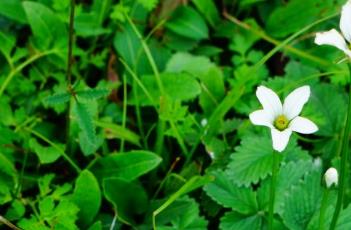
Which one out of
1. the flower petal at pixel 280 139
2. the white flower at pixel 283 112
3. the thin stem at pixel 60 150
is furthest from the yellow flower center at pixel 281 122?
the thin stem at pixel 60 150

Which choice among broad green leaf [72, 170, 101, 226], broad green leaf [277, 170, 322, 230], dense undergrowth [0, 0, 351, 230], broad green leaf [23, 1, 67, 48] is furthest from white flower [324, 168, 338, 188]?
broad green leaf [23, 1, 67, 48]

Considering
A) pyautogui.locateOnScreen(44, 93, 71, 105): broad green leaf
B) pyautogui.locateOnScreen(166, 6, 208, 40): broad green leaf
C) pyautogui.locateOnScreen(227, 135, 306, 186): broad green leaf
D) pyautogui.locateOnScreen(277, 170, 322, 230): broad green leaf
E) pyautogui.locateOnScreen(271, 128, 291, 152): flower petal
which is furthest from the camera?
→ pyautogui.locateOnScreen(166, 6, 208, 40): broad green leaf

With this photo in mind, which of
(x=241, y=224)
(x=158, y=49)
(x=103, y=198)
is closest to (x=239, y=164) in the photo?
(x=241, y=224)

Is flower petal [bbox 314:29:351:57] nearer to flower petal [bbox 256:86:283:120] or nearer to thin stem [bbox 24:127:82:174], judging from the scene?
flower petal [bbox 256:86:283:120]

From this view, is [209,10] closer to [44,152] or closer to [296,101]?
[44,152]

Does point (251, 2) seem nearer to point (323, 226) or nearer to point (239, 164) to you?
point (239, 164)

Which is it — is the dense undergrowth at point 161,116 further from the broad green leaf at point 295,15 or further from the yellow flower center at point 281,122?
the yellow flower center at point 281,122

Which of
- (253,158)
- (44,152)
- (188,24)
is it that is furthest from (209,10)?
(44,152)
